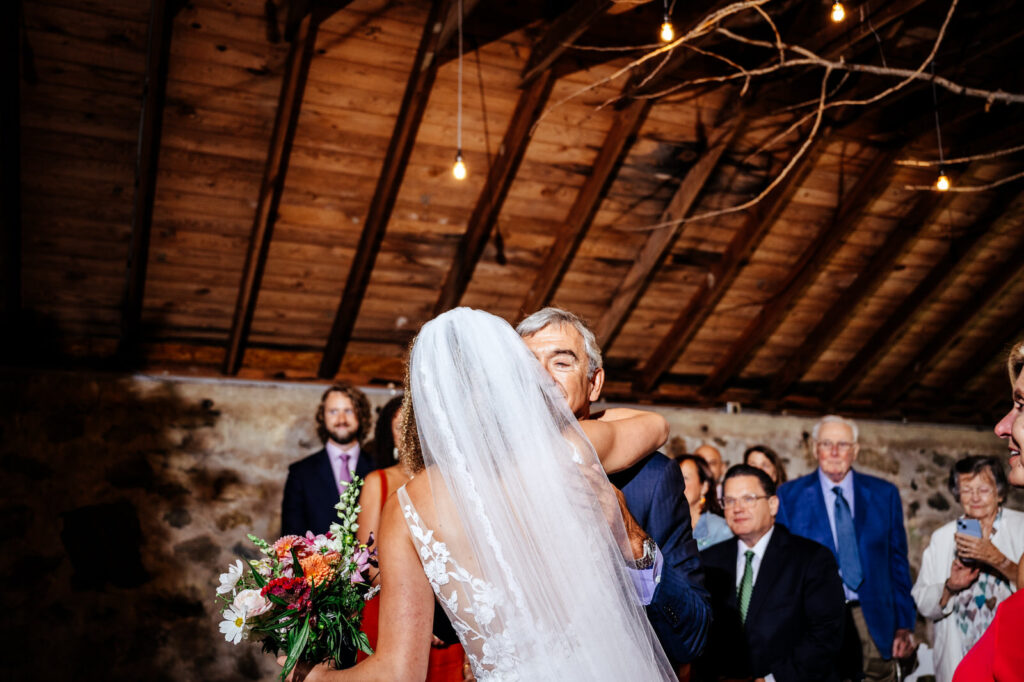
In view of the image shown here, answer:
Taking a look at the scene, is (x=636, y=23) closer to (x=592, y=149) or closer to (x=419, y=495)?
(x=592, y=149)

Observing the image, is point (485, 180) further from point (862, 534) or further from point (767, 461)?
point (862, 534)

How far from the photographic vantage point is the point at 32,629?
4625 mm

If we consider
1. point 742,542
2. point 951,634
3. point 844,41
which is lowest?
point 951,634

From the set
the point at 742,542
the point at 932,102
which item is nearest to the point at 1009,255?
the point at 932,102

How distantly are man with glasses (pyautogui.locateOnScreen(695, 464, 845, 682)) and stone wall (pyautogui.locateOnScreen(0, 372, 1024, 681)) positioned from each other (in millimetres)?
3280

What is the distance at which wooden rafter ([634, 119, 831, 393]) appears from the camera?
531 cm

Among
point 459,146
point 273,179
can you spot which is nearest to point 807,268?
point 459,146

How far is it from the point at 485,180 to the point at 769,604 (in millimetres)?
3060

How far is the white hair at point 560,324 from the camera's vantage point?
2125 mm

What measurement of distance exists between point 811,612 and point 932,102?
3940mm

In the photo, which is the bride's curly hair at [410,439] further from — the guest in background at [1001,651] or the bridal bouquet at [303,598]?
the guest in background at [1001,651]

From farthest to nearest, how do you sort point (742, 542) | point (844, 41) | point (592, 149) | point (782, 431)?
point (782, 431) → point (592, 149) → point (844, 41) → point (742, 542)

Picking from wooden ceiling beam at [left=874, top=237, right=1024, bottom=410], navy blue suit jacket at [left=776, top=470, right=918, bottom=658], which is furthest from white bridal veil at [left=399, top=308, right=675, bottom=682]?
wooden ceiling beam at [left=874, top=237, right=1024, bottom=410]

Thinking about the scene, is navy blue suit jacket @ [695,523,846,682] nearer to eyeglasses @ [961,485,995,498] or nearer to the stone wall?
eyeglasses @ [961,485,995,498]
